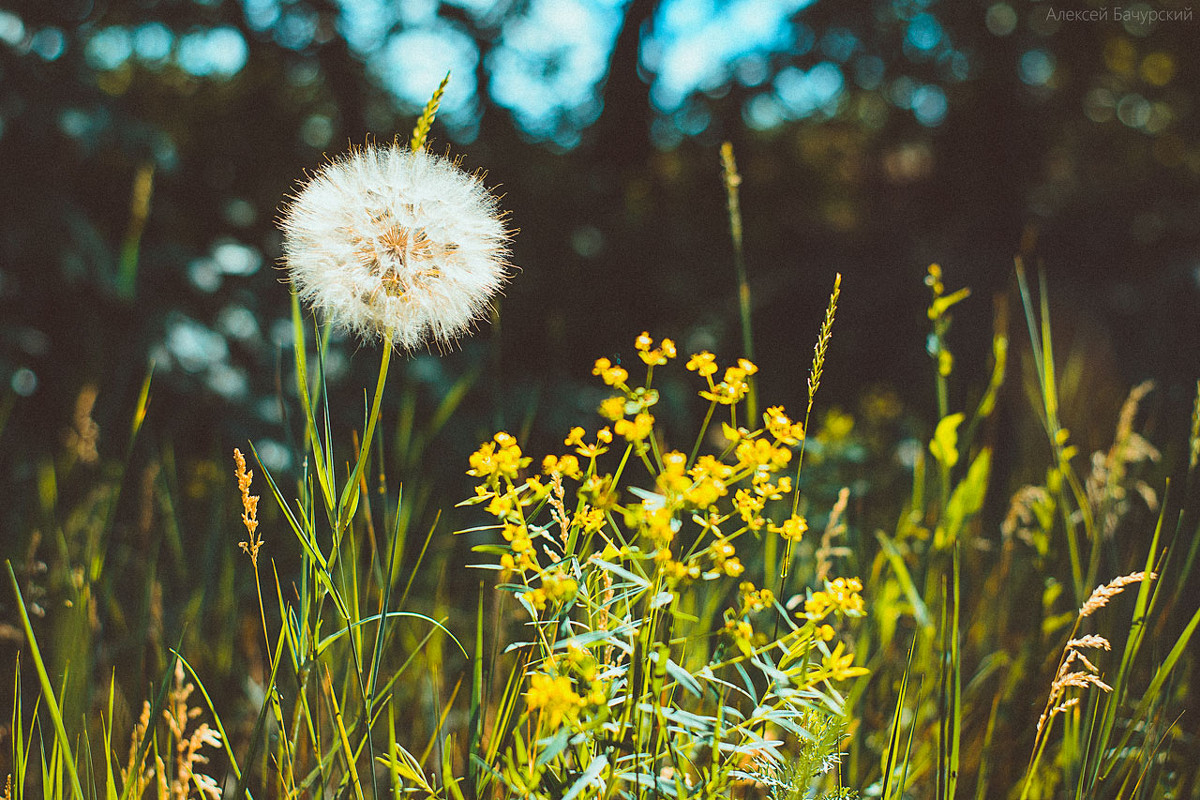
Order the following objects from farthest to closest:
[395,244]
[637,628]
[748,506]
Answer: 1. [395,244]
2. [637,628]
3. [748,506]

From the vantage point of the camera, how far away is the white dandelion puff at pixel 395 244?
2.98ft

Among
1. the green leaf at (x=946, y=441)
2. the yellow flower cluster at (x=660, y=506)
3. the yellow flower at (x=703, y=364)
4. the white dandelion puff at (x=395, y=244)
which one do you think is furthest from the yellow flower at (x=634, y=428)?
the green leaf at (x=946, y=441)

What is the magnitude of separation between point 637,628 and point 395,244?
0.55m

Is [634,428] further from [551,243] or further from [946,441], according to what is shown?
[551,243]

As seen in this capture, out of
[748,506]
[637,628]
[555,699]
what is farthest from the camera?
[637,628]

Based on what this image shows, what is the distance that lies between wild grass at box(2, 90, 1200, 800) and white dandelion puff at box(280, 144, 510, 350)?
0.08 metres

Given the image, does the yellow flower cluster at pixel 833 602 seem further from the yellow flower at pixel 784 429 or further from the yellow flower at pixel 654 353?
the yellow flower at pixel 654 353

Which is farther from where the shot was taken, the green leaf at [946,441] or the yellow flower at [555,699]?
the green leaf at [946,441]

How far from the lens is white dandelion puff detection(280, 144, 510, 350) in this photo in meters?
0.91

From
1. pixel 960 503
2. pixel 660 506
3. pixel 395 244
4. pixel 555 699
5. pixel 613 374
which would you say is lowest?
pixel 960 503

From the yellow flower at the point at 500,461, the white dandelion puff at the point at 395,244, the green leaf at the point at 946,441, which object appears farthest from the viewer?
the green leaf at the point at 946,441

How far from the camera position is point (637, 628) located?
819mm

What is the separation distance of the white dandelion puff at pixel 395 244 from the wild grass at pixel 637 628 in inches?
3.3

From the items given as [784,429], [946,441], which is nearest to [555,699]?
[784,429]
